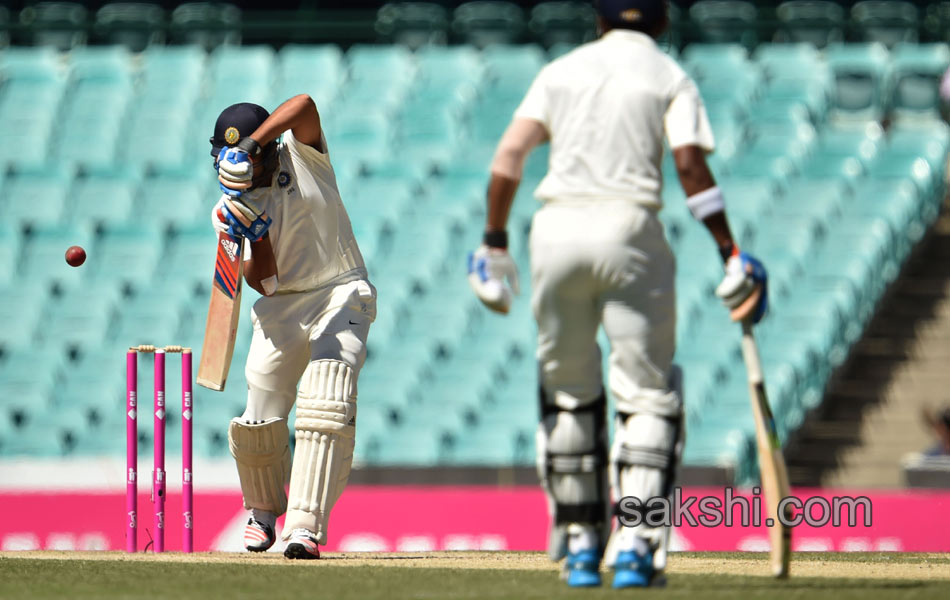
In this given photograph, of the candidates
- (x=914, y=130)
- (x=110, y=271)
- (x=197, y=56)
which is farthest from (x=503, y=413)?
(x=197, y=56)

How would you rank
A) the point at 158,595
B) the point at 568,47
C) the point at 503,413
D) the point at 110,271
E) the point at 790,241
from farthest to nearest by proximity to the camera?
the point at 568,47 → the point at 110,271 → the point at 790,241 → the point at 503,413 → the point at 158,595

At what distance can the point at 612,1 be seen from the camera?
446cm

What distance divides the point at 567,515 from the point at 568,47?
10.2m

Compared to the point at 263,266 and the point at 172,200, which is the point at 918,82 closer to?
the point at 172,200

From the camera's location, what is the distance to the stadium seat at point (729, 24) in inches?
565

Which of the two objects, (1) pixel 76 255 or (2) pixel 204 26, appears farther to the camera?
(2) pixel 204 26

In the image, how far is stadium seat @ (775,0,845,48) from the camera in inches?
557

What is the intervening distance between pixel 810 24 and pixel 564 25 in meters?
2.14

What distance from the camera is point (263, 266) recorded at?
216 inches

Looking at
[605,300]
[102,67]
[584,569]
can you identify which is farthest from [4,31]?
[584,569]

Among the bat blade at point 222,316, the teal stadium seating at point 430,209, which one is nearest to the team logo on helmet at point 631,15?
the bat blade at point 222,316

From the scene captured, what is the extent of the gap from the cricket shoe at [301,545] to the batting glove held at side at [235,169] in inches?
45.3

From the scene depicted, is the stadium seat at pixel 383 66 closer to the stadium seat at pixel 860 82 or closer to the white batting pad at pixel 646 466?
the stadium seat at pixel 860 82

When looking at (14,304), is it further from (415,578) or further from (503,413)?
(415,578)
